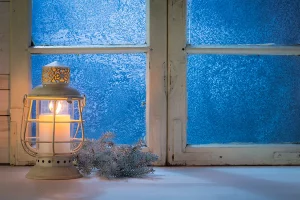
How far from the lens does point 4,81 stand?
6.43 ft

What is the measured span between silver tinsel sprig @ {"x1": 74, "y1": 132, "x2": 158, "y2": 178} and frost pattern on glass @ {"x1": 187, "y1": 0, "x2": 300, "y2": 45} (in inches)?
22.6

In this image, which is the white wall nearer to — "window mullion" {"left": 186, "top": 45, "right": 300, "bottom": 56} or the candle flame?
the candle flame

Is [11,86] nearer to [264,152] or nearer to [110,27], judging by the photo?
[110,27]

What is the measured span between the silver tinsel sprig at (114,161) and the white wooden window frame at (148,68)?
230mm

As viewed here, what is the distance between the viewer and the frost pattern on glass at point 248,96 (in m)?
2.00

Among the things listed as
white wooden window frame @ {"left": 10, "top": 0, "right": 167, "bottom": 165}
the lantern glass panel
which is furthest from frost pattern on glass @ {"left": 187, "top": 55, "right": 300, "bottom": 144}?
the lantern glass panel

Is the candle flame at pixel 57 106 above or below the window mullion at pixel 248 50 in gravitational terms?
below

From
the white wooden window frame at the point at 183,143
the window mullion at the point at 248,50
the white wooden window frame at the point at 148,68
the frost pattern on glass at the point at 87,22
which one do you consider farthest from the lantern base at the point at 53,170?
the window mullion at the point at 248,50

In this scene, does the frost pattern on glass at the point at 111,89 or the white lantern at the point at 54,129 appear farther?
the frost pattern on glass at the point at 111,89

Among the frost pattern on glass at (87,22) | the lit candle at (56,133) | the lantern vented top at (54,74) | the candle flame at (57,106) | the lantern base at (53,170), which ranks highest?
the frost pattern on glass at (87,22)

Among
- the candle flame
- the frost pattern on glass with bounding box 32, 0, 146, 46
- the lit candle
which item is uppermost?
the frost pattern on glass with bounding box 32, 0, 146, 46

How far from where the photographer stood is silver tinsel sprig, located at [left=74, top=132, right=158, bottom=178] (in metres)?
1.65

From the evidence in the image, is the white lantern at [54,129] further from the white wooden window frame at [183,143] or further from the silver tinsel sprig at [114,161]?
the white wooden window frame at [183,143]

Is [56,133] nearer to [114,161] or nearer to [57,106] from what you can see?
[57,106]
